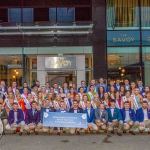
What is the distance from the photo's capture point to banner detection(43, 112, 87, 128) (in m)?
18.5

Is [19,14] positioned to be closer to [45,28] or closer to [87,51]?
[45,28]

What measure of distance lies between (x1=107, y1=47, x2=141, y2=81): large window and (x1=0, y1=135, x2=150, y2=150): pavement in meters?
10.2

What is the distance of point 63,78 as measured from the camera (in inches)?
1117

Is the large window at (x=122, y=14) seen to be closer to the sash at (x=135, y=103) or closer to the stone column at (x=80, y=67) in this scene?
the stone column at (x=80, y=67)

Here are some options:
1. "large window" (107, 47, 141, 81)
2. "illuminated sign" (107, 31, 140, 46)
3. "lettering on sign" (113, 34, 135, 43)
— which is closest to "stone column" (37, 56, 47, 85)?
"large window" (107, 47, 141, 81)

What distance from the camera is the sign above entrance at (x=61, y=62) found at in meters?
28.5

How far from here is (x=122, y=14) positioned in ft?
94.7

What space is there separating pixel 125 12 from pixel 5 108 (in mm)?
11591

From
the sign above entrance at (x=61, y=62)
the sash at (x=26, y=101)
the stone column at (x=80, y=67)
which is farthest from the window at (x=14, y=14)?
the sash at (x=26, y=101)

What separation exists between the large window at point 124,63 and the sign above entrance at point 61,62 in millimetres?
2023

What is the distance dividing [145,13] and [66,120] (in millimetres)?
12097

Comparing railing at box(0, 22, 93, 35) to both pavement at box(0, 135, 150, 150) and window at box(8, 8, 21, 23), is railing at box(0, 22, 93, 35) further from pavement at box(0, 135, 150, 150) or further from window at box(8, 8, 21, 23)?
pavement at box(0, 135, 150, 150)

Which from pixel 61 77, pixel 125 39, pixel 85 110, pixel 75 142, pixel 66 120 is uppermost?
pixel 125 39

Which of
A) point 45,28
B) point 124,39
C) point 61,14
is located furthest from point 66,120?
point 61,14
